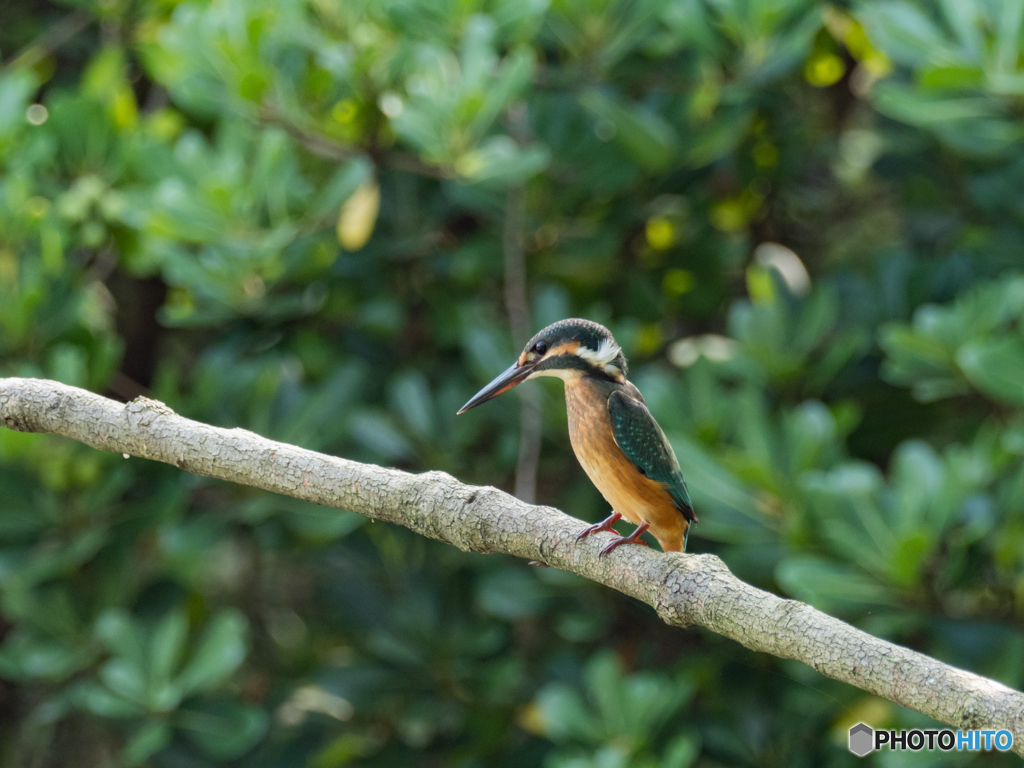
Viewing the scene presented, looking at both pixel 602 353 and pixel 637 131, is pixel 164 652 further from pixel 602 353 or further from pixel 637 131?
pixel 602 353

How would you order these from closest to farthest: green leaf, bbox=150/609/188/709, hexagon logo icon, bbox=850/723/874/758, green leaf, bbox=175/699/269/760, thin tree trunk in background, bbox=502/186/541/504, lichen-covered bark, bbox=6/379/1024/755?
lichen-covered bark, bbox=6/379/1024/755
hexagon logo icon, bbox=850/723/874/758
thin tree trunk in background, bbox=502/186/541/504
green leaf, bbox=150/609/188/709
green leaf, bbox=175/699/269/760

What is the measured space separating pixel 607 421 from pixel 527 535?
0.22 m

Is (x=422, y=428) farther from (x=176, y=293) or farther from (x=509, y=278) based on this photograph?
(x=176, y=293)

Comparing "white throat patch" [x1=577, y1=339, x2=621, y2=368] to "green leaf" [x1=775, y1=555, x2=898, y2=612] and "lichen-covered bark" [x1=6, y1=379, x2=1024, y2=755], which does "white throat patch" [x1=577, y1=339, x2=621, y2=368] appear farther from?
"green leaf" [x1=775, y1=555, x2=898, y2=612]

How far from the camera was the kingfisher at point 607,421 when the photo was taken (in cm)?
130

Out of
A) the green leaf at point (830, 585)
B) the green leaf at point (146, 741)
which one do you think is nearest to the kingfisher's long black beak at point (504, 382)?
the green leaf at point (830, 585)

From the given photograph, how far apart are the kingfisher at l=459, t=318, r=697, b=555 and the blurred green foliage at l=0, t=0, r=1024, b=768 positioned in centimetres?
132

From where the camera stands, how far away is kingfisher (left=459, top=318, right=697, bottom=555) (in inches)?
51.3

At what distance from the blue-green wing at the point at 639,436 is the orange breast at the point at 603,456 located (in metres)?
0.01

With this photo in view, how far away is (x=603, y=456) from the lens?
1359 millimetres

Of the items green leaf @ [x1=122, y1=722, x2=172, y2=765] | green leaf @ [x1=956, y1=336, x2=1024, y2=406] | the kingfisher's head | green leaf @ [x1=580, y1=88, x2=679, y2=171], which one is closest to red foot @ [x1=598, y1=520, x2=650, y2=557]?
the kingfisher's head

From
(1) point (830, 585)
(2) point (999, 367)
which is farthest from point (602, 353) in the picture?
(2) point (999, 367)

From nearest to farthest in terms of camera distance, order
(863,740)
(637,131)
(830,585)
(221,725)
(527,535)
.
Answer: (527,535) < (863,740) < (830,585) < (637,131) < (221,725)

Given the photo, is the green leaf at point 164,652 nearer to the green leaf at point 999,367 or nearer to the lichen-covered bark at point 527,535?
the lichen-covered bark at point 527,535
